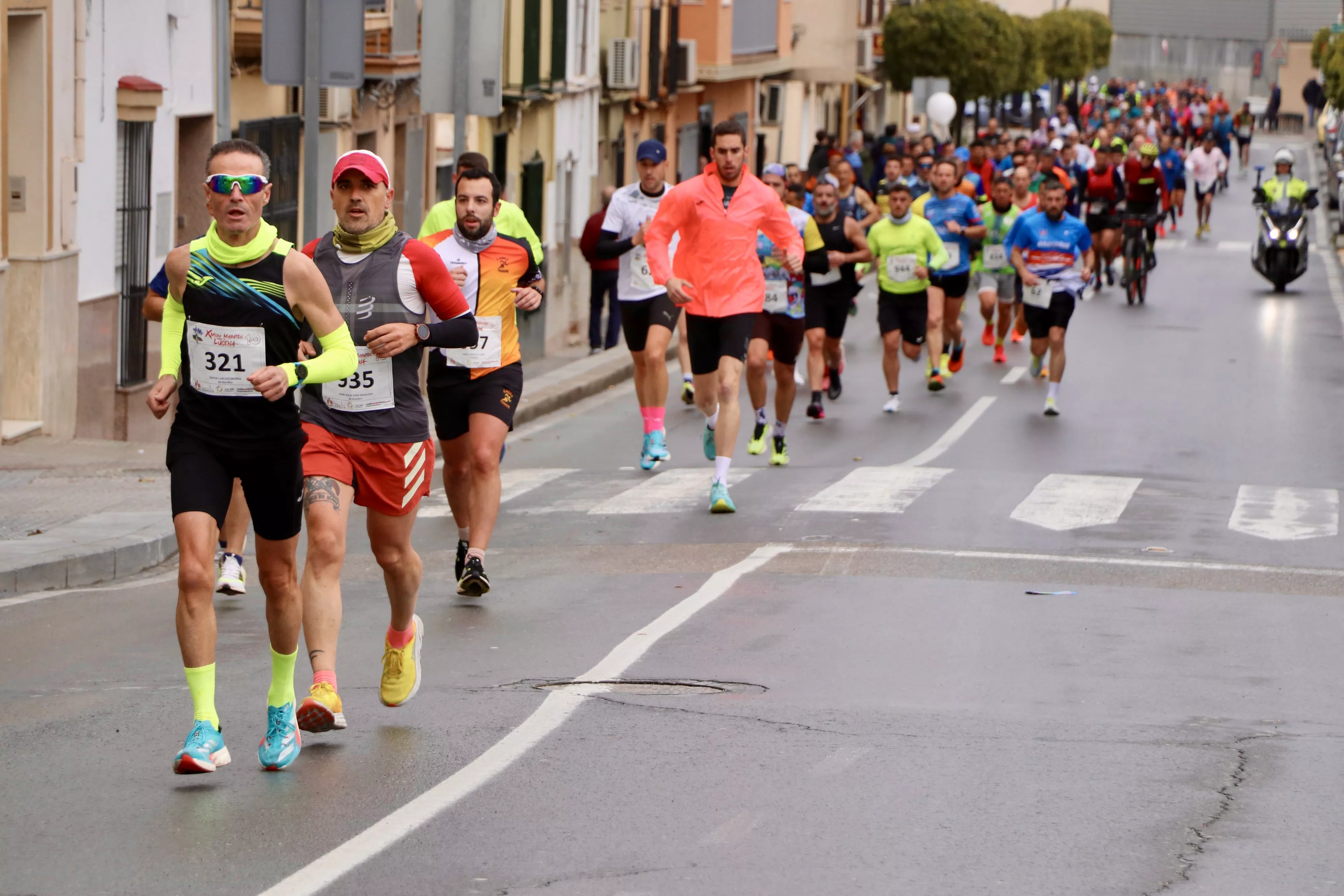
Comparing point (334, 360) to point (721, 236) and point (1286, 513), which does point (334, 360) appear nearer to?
point (721, 236)

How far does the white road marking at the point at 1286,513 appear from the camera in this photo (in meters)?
12.8

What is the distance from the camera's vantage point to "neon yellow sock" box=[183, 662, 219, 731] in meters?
6.70

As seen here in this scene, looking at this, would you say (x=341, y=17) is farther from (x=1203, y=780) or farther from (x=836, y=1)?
(x=836, y=1)

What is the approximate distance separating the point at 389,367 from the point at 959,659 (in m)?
2.54

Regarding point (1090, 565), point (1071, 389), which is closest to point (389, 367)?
point (1090, 565)

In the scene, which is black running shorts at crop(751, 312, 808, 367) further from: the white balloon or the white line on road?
the white balloon

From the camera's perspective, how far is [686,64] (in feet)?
141

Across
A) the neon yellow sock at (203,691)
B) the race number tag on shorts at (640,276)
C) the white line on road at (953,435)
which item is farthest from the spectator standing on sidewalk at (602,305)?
the neon yellow sock at (203,691)

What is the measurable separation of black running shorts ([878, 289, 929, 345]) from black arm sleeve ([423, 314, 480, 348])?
11.9 metres

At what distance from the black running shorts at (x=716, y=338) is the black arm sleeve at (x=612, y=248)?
1.79 metres

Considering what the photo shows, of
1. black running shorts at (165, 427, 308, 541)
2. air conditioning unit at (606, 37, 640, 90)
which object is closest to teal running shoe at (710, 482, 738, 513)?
black running shorts at (165, 427, 308, 541)

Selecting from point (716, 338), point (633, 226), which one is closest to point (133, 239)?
point (633, 226)

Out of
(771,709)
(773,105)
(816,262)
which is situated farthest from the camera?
(773,105)

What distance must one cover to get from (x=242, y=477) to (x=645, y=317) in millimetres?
8669
